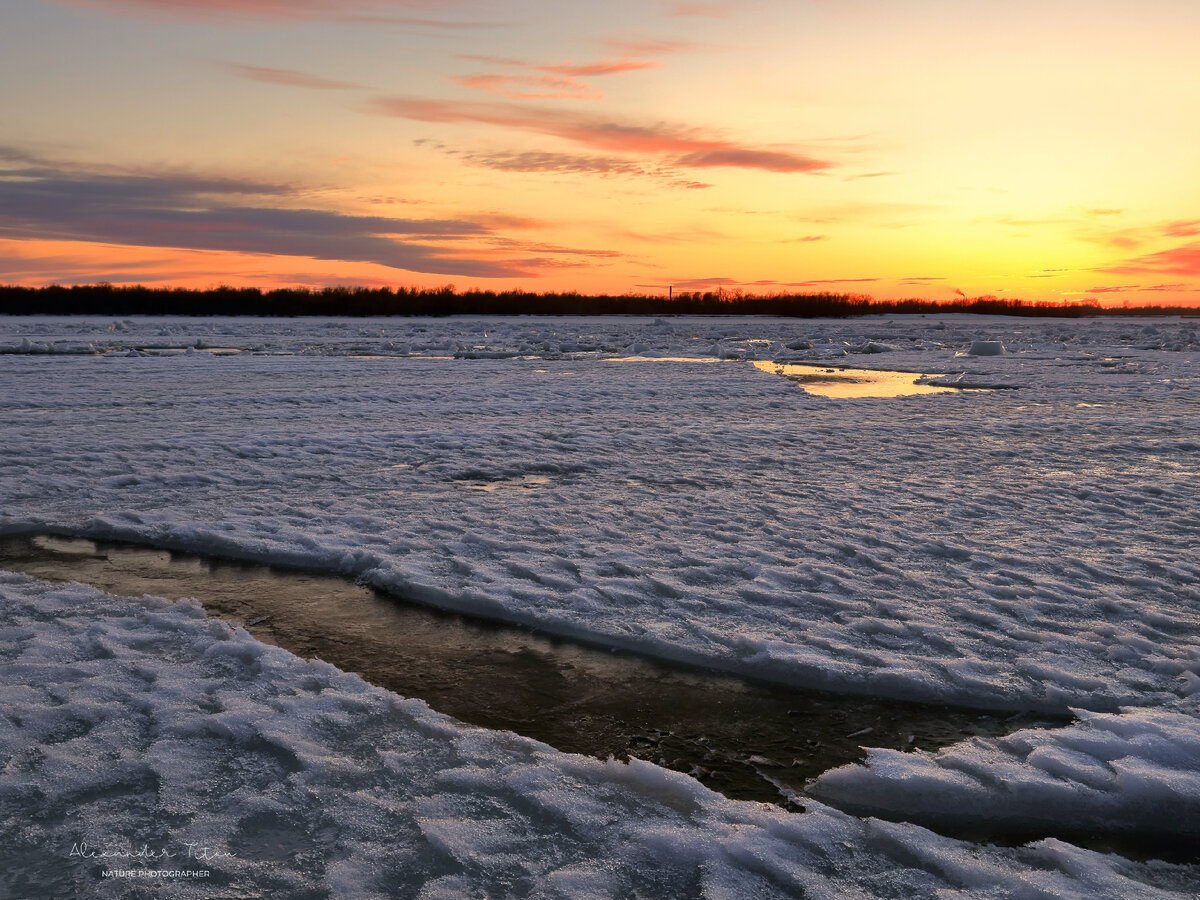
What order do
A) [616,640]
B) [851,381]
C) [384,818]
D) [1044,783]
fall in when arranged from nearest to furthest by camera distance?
[384,818] → [1044,783] → [616,640] → [851,381]

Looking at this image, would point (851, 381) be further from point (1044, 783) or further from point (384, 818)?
point (384, 818)

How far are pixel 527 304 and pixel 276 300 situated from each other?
14458 mm

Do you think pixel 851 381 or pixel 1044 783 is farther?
pixel 851 381

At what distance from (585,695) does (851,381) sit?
11412 millimetres

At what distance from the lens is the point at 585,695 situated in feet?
9.57

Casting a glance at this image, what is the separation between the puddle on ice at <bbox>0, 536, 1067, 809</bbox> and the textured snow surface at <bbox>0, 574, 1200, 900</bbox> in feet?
0.48

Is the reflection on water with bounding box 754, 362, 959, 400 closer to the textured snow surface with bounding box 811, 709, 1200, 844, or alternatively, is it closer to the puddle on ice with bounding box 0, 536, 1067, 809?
the puddle on ice with bounding box 0, 536, 1067, 809

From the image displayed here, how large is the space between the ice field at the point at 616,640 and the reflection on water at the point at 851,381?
3151mm

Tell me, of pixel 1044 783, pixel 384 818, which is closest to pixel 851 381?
pixel 1044 783

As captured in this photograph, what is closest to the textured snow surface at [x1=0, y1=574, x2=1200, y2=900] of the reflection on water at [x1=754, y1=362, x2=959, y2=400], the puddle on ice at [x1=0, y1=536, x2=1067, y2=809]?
the puddle on ice at [x1=0, y1=536, x2=1067, y2=809]

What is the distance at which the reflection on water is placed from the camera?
11.7 m

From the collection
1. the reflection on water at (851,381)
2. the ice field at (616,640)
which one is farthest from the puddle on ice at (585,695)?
the reflection on water at (851,381)

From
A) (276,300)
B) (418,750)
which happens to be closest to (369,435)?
(418,750)

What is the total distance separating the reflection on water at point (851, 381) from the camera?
1166 cm
